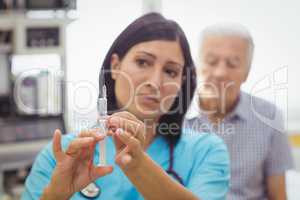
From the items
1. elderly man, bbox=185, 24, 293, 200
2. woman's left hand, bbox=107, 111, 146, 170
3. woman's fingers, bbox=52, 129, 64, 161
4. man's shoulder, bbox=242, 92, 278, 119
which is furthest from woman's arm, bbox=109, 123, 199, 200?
man's shoulder, bbox=242, 92, 278, 119

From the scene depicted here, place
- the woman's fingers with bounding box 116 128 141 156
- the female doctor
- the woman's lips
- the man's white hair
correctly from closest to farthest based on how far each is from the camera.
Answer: the woman's fingers with bounding box 116 128 141 156 < the female doctor < the woman's lips < the man's white hair

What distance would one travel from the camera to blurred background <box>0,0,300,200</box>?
1.10 m

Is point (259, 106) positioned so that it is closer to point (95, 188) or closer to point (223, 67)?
point (223, 67)

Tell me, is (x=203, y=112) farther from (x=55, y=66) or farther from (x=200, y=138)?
(x=55, y=66)

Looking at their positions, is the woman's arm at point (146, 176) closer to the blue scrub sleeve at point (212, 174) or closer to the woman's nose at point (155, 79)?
the blue scrub sleeve at point (212, 174)

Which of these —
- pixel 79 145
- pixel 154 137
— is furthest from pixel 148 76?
pixel 79 145

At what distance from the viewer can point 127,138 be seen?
33.4 inches

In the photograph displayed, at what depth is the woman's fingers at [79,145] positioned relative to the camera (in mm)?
860

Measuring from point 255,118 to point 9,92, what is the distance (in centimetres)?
71

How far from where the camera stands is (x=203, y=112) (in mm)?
1150

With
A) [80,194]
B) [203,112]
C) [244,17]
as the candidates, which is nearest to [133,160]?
[80,194]

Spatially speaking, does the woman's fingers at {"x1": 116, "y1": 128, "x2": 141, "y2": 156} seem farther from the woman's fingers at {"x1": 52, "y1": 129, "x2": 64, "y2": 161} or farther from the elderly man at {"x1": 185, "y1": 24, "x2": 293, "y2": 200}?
the elderly man at {"x1": 185, "y1": 24, "x2": 293, "y2": 200}

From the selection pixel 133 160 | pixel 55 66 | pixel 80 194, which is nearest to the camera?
pixel 133 160

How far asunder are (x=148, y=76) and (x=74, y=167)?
0.29m
